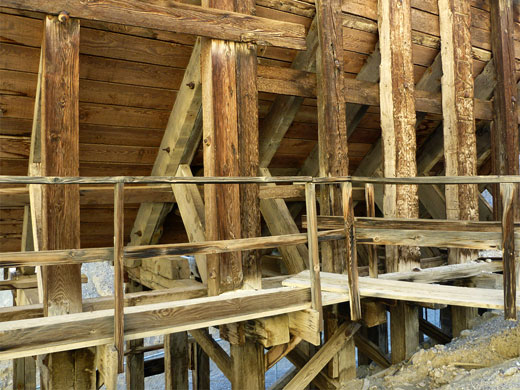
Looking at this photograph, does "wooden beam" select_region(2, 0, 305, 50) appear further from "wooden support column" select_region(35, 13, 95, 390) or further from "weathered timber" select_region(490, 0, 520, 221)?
"weathered timber" select_region(490, 0, 520, 221)

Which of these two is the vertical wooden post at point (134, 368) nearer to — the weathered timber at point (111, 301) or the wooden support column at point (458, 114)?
the weathered timber at point (111, 301)

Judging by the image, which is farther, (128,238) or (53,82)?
(128,238)

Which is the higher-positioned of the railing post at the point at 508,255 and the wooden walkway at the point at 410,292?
the railing post at the point at 508,255

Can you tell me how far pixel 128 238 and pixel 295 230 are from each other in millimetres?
2416

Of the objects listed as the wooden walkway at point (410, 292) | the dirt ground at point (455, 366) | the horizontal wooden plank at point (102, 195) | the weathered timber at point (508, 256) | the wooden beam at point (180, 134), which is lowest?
the dirt ground at point (455, 366)

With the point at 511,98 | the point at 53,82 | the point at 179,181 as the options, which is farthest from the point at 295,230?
the point at 511,98

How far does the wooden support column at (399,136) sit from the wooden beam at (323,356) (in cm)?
83

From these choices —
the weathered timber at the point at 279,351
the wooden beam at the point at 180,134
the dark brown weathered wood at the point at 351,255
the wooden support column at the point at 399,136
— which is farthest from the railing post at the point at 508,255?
the wooden beam at the point at 180,134

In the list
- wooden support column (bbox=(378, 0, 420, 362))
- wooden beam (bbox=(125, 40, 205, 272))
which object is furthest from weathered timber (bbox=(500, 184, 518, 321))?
wooden beam (bbox=(125, 40, 205, 272))

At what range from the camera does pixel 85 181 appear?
246 centimetres

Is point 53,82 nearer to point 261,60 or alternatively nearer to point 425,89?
point 261,60

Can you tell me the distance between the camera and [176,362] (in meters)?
5.57

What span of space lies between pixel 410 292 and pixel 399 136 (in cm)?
205

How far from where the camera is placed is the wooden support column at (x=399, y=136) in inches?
189
